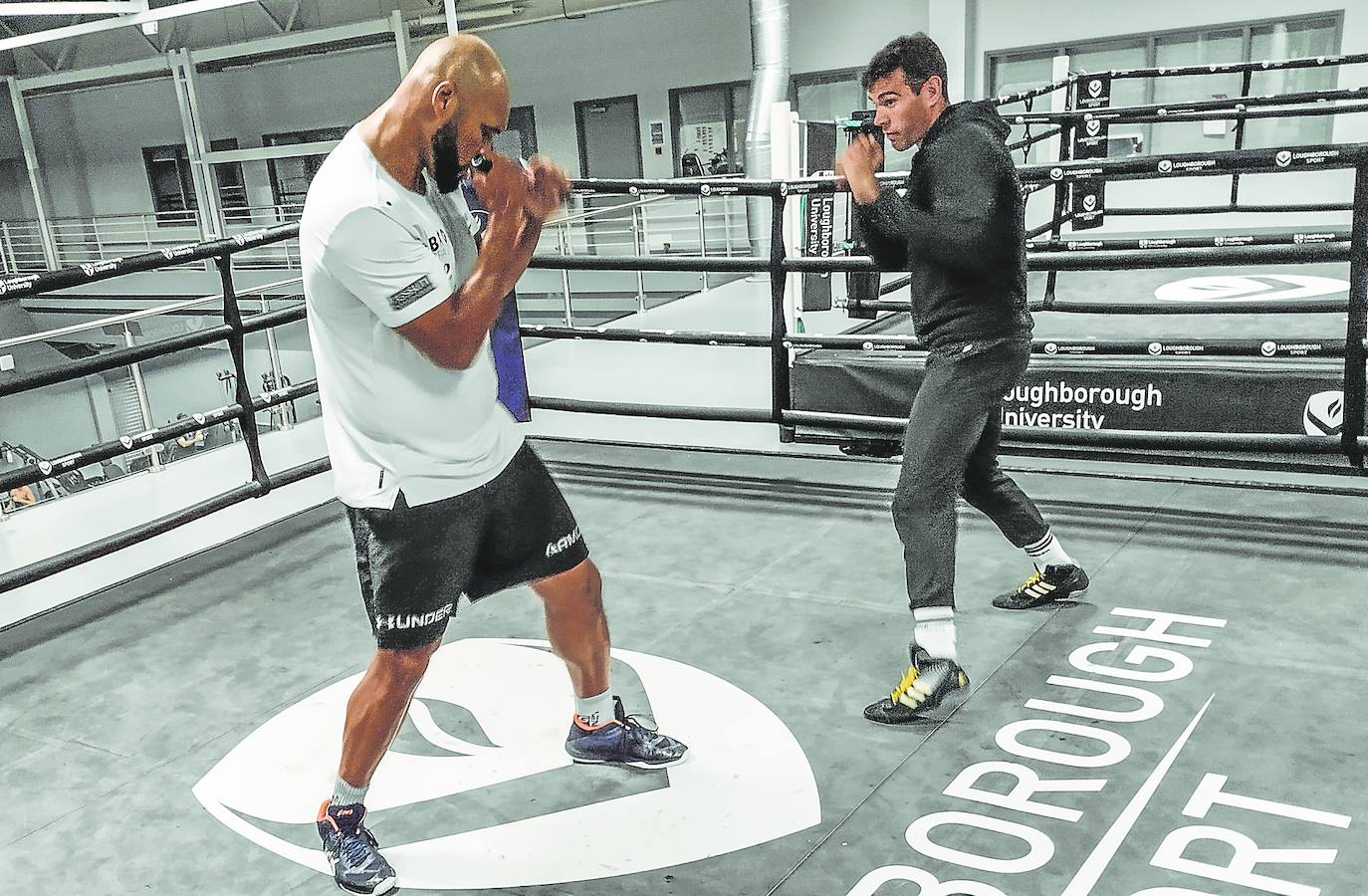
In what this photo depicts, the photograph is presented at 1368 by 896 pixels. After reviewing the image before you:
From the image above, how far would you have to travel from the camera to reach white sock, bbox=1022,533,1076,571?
117 inches

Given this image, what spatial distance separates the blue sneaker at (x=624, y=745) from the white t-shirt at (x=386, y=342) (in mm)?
639

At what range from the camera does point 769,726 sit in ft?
8.27

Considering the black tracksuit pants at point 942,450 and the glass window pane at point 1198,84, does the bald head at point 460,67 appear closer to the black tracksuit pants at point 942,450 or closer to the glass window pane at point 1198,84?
the black tracksuit pants at point 942,450

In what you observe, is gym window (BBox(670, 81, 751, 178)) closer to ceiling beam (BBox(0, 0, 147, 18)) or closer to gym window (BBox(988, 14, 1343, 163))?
gym window (BBox(988, 14, 1343, 163))

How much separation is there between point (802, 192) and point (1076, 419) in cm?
A: 135

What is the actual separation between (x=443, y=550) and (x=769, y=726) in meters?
0.92

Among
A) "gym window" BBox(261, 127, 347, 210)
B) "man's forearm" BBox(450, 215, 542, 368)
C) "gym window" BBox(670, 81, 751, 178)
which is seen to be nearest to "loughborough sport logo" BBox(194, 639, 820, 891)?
"man's forearm" BBox(450, 215, 542, 368)

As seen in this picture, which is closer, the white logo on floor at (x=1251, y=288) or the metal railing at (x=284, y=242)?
the white logo on floor at (x=1251, y=288)

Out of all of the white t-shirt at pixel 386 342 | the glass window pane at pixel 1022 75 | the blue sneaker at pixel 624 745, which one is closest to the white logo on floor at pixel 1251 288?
the blue sneaker at pixel 624 745

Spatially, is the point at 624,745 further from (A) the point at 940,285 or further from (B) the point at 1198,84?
(B) the point at 1198,84

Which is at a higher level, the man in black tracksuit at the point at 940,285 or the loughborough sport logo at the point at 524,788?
the man in black tracksuit at the point at 940,285

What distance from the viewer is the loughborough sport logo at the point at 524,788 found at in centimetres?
210

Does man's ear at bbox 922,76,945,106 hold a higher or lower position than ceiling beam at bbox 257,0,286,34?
lower

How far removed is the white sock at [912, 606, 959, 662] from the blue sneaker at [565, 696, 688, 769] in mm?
594
